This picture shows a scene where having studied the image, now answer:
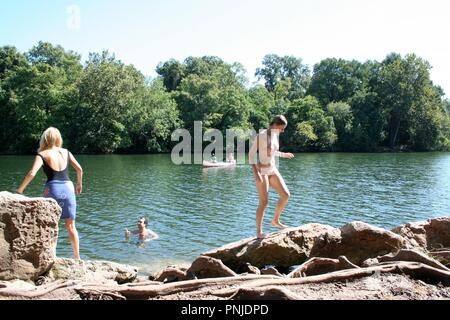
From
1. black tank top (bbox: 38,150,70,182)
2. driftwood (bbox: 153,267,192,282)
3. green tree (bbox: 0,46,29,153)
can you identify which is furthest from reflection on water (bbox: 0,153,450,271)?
green tree (bbox: 0,46,29,153)

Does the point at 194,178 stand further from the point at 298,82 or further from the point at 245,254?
the point at 298,82

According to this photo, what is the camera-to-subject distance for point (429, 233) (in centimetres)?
911

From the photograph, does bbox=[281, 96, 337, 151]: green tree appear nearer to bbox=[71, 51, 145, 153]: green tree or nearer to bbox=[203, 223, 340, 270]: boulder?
bbox=[71, 51, 145, 153]: green tree

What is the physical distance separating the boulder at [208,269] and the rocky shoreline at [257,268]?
16 mm

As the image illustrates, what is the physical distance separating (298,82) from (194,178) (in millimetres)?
82870

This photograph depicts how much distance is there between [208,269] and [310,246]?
2561mm

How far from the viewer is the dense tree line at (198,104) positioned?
62.6 metres

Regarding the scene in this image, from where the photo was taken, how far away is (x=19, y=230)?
6344 millimetres

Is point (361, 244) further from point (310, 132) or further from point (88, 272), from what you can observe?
point (310, 132)

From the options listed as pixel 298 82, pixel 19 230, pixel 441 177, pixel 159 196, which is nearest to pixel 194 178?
pixel 159 196

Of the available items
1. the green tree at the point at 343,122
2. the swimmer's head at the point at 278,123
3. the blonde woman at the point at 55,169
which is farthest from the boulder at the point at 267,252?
the green tree at the point at 343,122

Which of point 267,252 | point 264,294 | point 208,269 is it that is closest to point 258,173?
point 267,252

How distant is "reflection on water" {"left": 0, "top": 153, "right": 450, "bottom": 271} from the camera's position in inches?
550
